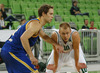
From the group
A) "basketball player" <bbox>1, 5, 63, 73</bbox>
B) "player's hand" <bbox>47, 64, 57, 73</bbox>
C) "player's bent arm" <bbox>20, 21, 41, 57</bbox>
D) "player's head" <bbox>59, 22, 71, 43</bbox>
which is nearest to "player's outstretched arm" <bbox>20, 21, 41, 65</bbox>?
"player's bent arm" <bbox>20, 21, 41, 57</bbox>

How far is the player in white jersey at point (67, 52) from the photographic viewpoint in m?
3.77

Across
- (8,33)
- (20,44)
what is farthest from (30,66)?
(8,33)

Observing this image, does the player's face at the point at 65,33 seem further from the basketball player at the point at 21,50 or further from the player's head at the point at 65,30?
the basketball player at the point at 21,50

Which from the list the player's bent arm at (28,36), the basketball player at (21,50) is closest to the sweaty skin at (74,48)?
the basketball player at (21,50)

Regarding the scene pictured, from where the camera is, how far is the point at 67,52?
431 cm

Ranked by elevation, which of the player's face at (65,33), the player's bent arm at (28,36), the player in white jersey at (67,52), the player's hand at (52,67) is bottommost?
the player's hand at (52,67)

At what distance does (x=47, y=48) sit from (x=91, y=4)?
8212 mm

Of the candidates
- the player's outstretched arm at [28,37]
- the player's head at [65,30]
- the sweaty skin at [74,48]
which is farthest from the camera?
the sweaty skin at [74,48]

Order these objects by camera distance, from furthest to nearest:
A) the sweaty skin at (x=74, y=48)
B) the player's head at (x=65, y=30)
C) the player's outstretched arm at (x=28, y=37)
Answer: the sweaty skin at (x=74, y=48)
the player's head at (x=65, y=30)
the player's outstretched arm at (x=28, y=37)

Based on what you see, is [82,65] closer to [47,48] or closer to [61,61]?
[61,61]

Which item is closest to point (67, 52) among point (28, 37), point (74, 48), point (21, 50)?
point (74, 48)

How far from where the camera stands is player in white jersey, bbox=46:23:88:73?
3.77 m

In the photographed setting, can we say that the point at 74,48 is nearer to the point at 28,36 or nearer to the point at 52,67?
the point at 52,67

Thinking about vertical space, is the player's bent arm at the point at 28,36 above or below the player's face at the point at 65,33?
above
